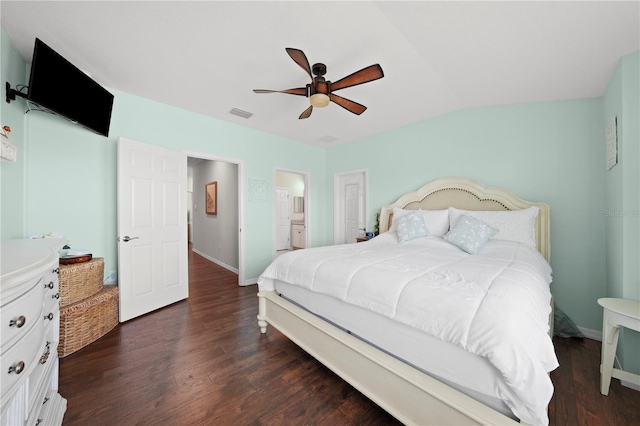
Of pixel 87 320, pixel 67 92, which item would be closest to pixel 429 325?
pixel 87 320

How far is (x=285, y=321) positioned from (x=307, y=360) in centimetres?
35

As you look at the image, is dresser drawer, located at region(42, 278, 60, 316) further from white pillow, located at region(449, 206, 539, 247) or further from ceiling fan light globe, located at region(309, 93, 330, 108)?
white pillow, located at region(449, 206, 539, 247)

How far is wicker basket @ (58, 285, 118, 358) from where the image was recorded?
6.66ft

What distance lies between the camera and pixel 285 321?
82.7 inches

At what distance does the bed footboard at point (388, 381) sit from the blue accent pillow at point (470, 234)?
1.49 m

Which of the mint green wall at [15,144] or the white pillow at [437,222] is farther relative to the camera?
the white pillow at [437,222]

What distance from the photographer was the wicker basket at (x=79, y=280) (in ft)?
6.97

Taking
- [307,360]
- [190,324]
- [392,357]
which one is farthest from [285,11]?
[190,324]

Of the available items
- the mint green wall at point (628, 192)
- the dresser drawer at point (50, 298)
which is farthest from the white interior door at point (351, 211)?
the dresser drawer at point (50, 298)

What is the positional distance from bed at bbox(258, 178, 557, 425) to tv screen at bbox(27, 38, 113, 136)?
7.65ft

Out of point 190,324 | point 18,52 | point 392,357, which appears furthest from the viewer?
point 190,324

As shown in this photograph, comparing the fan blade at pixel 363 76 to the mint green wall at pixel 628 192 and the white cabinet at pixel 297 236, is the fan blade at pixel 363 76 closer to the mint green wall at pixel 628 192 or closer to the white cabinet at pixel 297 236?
the mint green wall at pixel 628 192

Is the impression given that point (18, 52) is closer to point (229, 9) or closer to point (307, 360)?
point (229, 9)

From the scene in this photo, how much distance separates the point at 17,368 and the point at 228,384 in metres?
1.17
